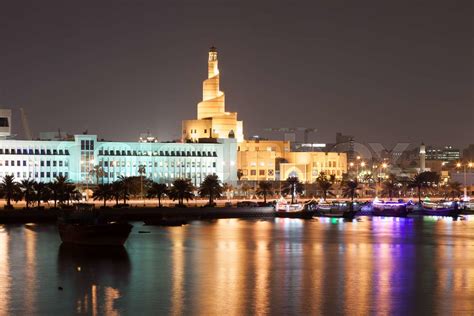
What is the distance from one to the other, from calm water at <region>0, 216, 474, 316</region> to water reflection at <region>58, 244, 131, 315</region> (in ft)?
0.22

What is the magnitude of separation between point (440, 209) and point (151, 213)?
151ft

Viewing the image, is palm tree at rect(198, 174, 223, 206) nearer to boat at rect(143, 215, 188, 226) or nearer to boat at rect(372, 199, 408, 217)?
boat at rect(143, 215, 188, 226)

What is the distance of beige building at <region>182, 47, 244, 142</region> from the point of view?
187375mm

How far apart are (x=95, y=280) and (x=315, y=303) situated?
1509 cm

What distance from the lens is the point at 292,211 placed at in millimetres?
A: 132125

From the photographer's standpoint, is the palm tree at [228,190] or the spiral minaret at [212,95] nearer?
the palm tree at [228,190]

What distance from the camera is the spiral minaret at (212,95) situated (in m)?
187

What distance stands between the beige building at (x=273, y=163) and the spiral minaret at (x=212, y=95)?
9418mm

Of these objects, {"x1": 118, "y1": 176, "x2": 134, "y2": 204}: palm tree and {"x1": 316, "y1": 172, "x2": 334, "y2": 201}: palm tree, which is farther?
{"x1": 316, "y1": 172, "x2": 334, "y2": 201}: palm tree

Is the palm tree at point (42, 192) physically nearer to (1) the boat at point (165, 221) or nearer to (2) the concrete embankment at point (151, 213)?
(2) the concrete embankment at point (151, 213)

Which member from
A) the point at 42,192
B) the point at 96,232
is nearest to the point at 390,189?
the point at 42,192

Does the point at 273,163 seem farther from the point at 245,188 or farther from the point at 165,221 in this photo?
the point at 165,221

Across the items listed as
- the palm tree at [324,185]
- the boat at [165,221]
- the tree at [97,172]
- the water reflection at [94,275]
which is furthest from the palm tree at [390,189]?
the water reflection at [94,275]

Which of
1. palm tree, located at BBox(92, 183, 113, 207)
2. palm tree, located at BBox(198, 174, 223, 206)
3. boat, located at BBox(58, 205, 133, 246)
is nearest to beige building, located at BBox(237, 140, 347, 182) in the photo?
palm tree, located at BBox(198, 174, 223, 206)
